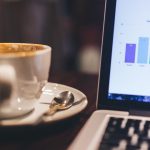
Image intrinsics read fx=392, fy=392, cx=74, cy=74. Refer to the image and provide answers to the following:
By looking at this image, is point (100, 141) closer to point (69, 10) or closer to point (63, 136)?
point (63, 136)

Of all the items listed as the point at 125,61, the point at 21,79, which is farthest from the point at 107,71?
the point at 21,79

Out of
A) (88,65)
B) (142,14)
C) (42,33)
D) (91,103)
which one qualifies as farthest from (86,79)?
(88,65)

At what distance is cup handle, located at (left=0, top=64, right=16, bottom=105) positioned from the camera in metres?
0.47

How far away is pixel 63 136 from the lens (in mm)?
500

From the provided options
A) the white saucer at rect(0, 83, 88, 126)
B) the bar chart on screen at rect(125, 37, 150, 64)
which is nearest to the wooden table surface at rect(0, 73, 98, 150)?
the white saucer at rect(0, 83, 88, 126)

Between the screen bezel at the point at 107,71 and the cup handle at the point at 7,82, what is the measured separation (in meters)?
0.14

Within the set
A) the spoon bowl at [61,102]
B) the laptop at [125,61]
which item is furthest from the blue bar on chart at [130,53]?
the spoon bowl at [61,102]

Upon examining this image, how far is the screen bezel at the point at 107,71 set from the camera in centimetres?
55

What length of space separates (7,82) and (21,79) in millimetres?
24

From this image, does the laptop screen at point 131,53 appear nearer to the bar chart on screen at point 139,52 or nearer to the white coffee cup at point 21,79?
the bar chart on screen at point 139,52

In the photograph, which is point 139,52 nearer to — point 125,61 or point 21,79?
point 125,61

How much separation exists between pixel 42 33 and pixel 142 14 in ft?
3.38

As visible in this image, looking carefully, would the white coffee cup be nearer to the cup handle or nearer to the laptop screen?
the cup handle

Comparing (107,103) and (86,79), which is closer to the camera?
(107,103)
